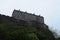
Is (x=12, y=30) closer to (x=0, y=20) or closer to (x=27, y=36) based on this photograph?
(x=27, y=36)

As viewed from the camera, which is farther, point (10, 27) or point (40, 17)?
point (40, 17)

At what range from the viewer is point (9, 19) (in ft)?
169

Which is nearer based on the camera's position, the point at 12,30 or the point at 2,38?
the point at 2,38

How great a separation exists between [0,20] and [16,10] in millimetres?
17907

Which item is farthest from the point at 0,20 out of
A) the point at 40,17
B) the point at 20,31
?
the point at 40,17

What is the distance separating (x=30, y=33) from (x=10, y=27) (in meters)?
5.48

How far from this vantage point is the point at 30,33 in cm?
4097

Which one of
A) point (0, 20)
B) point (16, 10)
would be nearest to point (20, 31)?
point (0, 20)

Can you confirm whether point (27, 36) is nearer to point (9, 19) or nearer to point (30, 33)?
point (30, 33)

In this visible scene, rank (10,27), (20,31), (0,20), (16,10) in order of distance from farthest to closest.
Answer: (16,10), (0,20), (10,27), (20,31)

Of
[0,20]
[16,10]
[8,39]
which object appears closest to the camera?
[8,39]

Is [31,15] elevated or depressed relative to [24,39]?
elevated

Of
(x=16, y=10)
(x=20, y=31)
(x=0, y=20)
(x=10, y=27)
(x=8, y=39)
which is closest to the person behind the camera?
(x=8, y=39)

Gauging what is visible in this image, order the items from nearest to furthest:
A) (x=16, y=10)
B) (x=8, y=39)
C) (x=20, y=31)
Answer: (x=8, y=39) < (x=20, y=31) < (x=16, y=10)
